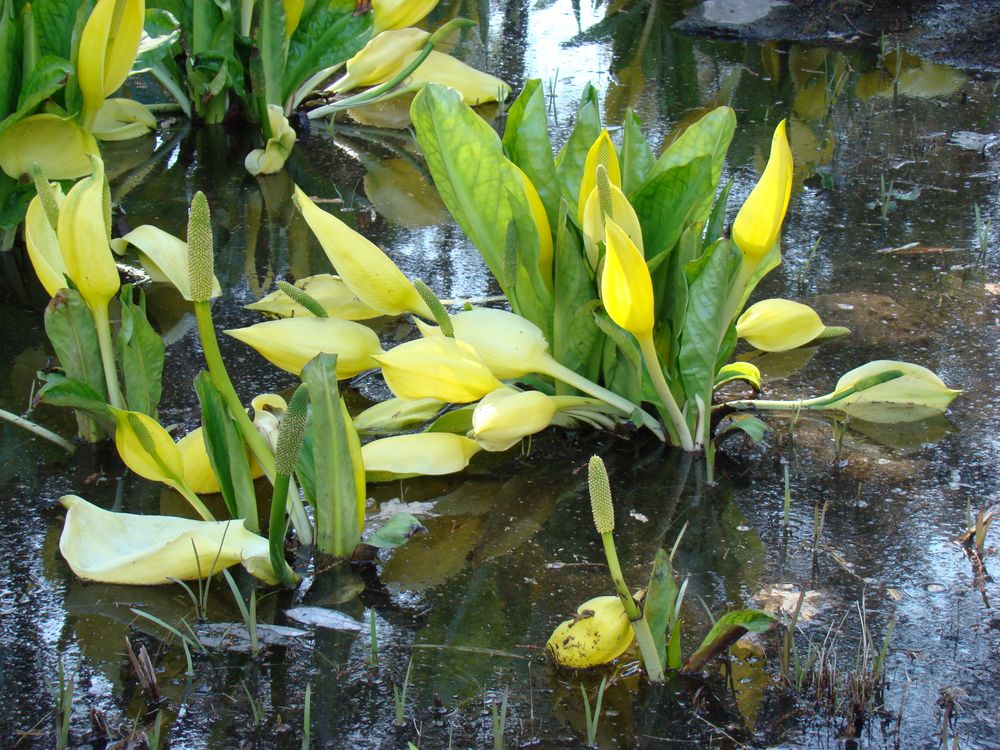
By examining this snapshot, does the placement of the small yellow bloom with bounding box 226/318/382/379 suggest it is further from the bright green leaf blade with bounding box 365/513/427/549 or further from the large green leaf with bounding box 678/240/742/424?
the large green leaf with bounding box 678/240/742/424

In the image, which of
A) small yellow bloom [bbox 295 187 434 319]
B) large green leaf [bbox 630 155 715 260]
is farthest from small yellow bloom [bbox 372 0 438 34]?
large green leaf [bbox 630 155 715 260]

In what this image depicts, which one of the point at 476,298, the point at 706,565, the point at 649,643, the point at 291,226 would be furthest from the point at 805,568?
the point at 291,226

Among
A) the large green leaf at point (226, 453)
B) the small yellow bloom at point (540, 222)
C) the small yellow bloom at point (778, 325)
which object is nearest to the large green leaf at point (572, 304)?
the small yellow bloom at point (540, 222)

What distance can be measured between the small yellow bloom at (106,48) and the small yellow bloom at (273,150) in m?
0.88

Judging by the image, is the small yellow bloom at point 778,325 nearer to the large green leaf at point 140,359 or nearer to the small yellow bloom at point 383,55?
the large green leaf at point 140,359

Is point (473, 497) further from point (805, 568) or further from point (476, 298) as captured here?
point (476, 298)

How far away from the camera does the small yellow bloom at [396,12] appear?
402 centimetres

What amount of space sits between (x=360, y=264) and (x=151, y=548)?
710 millimetres

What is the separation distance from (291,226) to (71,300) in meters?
1.42

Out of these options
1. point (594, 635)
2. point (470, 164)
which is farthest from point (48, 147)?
point (594, 635)

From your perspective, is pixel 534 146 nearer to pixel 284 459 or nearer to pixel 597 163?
pixel 597 163

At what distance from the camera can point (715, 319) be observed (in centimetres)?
209

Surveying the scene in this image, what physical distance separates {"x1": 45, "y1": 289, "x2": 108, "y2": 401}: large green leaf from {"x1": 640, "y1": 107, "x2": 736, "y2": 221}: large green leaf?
1088 millimetres

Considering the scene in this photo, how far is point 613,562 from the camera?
1486 millimetres
